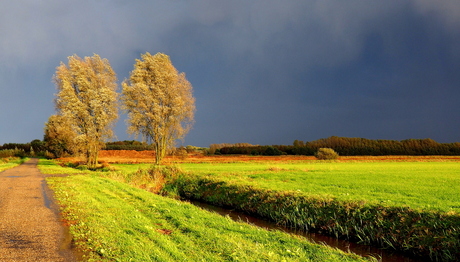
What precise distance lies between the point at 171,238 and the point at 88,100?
42.6 metres

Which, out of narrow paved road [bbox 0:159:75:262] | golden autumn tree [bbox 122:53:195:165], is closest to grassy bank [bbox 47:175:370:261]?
narrow paved road [bbox 0:159:75:262]

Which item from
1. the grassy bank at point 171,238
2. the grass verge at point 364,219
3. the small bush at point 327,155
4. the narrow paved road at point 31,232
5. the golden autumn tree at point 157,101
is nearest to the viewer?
the narrow paved road at point 31,232

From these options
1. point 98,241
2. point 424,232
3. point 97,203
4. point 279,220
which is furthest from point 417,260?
point 97,203

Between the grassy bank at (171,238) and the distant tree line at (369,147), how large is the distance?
83941mm

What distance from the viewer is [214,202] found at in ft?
73.6

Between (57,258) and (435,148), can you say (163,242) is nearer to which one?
(57,258)

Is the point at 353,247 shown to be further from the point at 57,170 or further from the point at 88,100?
the point at 88,100

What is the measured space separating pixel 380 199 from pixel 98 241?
44.0 feet

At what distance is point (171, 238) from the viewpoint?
31.6ft

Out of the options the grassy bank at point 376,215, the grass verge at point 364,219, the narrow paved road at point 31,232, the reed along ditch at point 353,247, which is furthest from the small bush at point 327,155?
the narrow paved road at point 31,232

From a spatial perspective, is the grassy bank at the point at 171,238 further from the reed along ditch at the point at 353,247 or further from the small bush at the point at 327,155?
the small bush at the point at 327,155

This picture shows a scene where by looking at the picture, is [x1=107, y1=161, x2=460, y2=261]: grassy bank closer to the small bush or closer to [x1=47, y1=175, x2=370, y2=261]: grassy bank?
[x1=47, y1=175, x2=370, y2=261]: grassy bank

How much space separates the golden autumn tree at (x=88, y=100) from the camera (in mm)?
45125

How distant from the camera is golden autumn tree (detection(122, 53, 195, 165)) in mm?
41812
